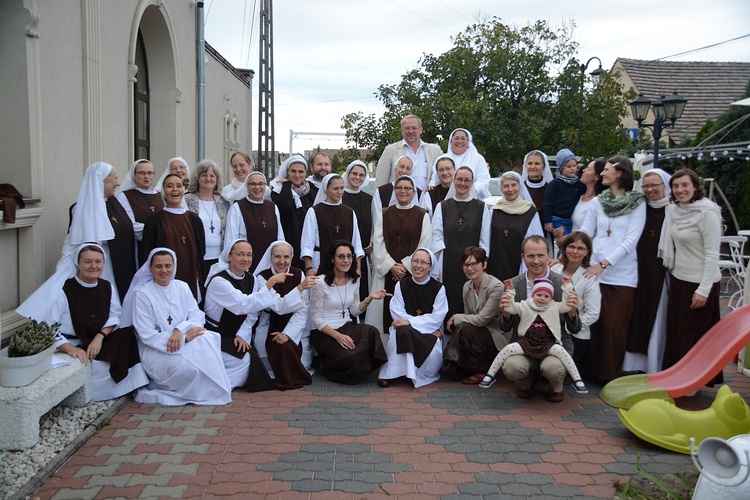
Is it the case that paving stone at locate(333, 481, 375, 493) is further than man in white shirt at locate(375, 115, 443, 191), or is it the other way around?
man in white shirt at locate(375, 115, 443, 191)

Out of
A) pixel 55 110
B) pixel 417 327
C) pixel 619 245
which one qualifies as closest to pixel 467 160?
pixel 619 245

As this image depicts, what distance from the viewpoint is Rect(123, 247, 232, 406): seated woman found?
5.29 meters

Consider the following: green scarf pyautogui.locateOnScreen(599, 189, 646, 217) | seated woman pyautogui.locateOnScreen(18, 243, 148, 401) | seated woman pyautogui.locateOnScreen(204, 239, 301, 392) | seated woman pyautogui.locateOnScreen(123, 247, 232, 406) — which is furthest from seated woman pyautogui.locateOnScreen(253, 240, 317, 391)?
green scarf pyautogui.locateOnScreen(599, 189, 646, 217)

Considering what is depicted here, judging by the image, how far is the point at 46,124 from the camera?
20.1 feet

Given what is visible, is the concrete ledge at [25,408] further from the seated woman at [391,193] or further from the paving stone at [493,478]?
the seated woman at [391,193]

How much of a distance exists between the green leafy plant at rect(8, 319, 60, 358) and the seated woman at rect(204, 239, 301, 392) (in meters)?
1.40

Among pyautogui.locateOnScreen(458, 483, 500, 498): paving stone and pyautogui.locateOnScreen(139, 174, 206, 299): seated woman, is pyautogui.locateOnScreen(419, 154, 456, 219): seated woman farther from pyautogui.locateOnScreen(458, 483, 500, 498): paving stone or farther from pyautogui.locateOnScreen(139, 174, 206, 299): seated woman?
pyautogui.locateOnScreen(458, 483, 500, 498): paving stone

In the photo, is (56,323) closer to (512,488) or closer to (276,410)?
(276,410)

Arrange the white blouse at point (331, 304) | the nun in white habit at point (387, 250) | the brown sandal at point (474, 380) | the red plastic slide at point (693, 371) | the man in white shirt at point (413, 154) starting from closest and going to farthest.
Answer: the red plastic slide at point (693, 371), the brown sandal at point (474, 380), the white blouse at point (331, 304), the nun in white habit at point (387, 250), the man in white shirt at point (413, 154)

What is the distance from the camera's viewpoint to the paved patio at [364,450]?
3.83 m

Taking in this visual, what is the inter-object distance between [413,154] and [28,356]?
486cm

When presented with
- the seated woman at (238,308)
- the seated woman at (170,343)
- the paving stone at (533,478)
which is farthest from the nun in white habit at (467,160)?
the paving stone at (533,478)

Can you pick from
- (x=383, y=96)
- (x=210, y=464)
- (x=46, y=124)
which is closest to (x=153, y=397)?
(x=210, y=464)

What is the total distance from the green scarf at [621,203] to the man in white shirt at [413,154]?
2.37 meters
